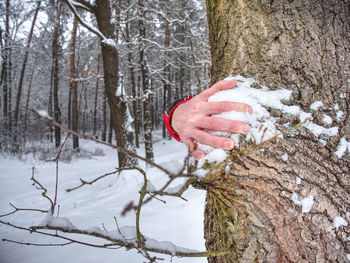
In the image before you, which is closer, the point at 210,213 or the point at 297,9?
the point at 297,9

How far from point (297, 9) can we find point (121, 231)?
136 centimetres

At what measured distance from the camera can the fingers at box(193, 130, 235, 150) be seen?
2.83 ft

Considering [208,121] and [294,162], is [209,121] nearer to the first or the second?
[208,121]

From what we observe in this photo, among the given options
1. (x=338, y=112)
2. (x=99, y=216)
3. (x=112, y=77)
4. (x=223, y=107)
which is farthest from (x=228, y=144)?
(x=112, y=77)

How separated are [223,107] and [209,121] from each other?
0.31 ft

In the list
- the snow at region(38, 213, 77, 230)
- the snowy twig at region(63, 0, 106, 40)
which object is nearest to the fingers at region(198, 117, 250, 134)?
the snow at region(38, 213, 77, 230)

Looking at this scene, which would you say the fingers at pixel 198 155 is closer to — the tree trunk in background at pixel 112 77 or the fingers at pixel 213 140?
the fingers at pixel 213 140

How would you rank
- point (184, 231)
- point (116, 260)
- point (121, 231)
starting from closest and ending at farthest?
point (121, 231), point (116, 260), point (184, 231)

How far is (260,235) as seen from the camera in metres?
0.83

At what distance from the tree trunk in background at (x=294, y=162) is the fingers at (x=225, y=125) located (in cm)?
13

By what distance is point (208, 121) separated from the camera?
0.92 m

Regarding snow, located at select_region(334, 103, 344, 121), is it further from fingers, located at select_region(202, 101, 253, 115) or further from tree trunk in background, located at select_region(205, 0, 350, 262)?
fingers, located at select_region(202, 101, 253, 115)

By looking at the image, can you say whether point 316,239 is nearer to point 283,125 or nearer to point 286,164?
point 286,164

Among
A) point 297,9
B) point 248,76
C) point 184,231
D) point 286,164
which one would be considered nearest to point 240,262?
point 286,164
